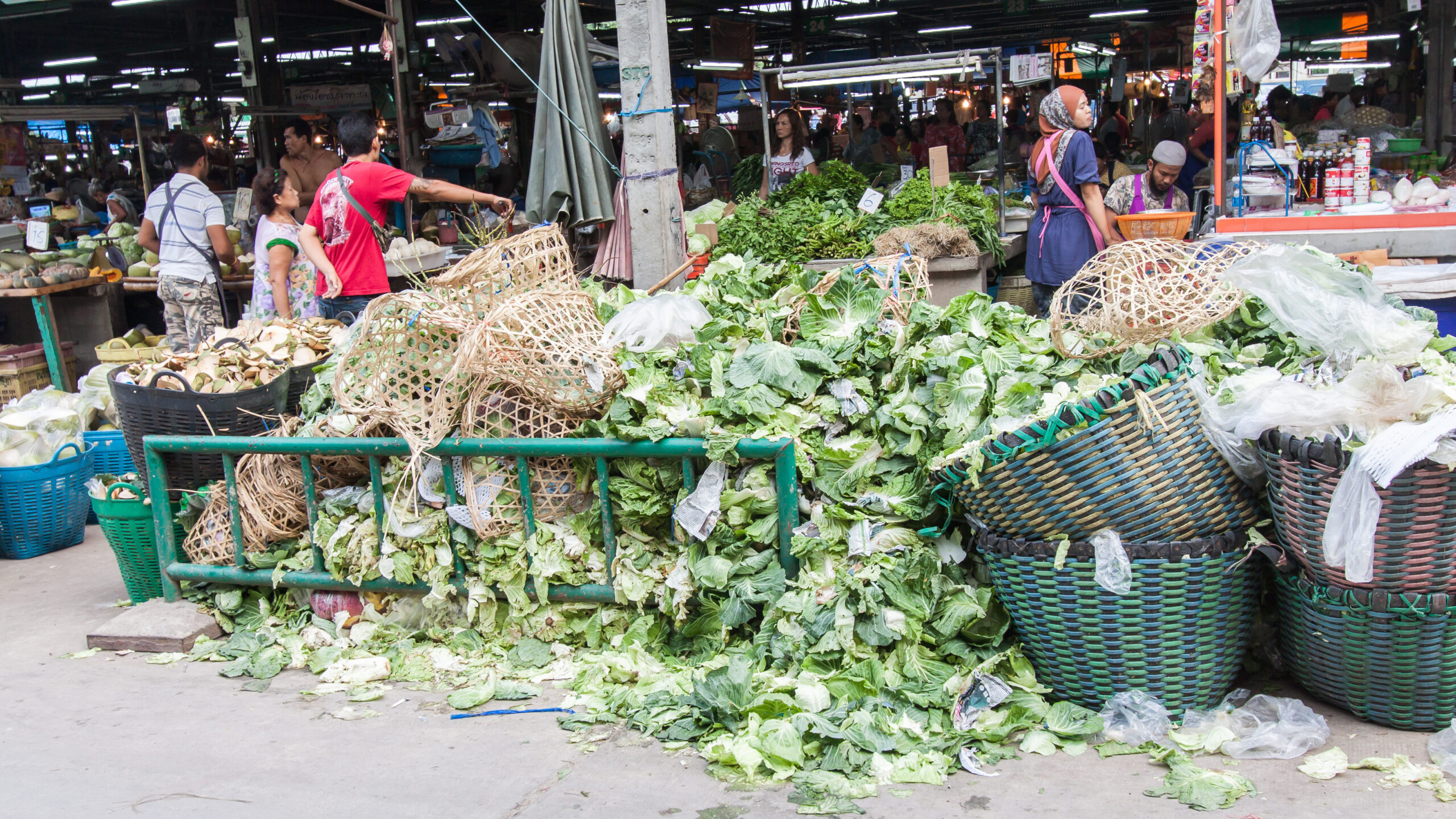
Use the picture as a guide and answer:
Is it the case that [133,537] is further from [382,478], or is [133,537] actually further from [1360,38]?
[1360,38]

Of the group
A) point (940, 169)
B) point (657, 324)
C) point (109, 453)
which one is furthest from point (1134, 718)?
point (109, 453)

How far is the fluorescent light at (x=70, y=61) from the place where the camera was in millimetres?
21516

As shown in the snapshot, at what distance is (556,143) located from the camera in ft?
21.3

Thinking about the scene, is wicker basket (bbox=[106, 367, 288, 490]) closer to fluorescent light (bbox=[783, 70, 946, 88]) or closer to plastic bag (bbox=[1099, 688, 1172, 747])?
plastic bag (bbox=[1099, 688, 1172, 747])

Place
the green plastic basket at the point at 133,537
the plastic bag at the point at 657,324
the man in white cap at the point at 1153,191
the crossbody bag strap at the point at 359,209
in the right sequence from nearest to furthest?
the plastic bag at the point at 657,324, the green plastic basket at the point at 133,537, the crossbody bag strap at the point at 359,209, the man in white cap at the point at 1153,191

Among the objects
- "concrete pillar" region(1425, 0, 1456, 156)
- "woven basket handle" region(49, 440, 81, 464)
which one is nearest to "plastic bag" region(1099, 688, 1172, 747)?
"woven basket handle" region(49, 440, 81, 464)

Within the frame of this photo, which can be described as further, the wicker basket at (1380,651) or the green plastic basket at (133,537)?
the green plastic basket at (133,537)

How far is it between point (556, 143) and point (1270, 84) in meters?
30.9

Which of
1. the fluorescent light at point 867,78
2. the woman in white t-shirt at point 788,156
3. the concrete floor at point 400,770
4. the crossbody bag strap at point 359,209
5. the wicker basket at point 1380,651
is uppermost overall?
the fluorescent light at point 867,78

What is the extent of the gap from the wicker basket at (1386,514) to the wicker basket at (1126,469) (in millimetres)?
189

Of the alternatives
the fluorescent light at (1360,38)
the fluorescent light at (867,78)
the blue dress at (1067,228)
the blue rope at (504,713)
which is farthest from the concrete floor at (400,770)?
the fluorescent light at (1360,38)

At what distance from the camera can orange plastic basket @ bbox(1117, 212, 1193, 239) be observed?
5.92m

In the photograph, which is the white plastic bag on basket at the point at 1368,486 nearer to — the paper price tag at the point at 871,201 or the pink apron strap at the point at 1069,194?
the pink apron strap at the point at 1069,194

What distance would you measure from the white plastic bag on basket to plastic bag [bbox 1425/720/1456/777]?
1.70 feet
